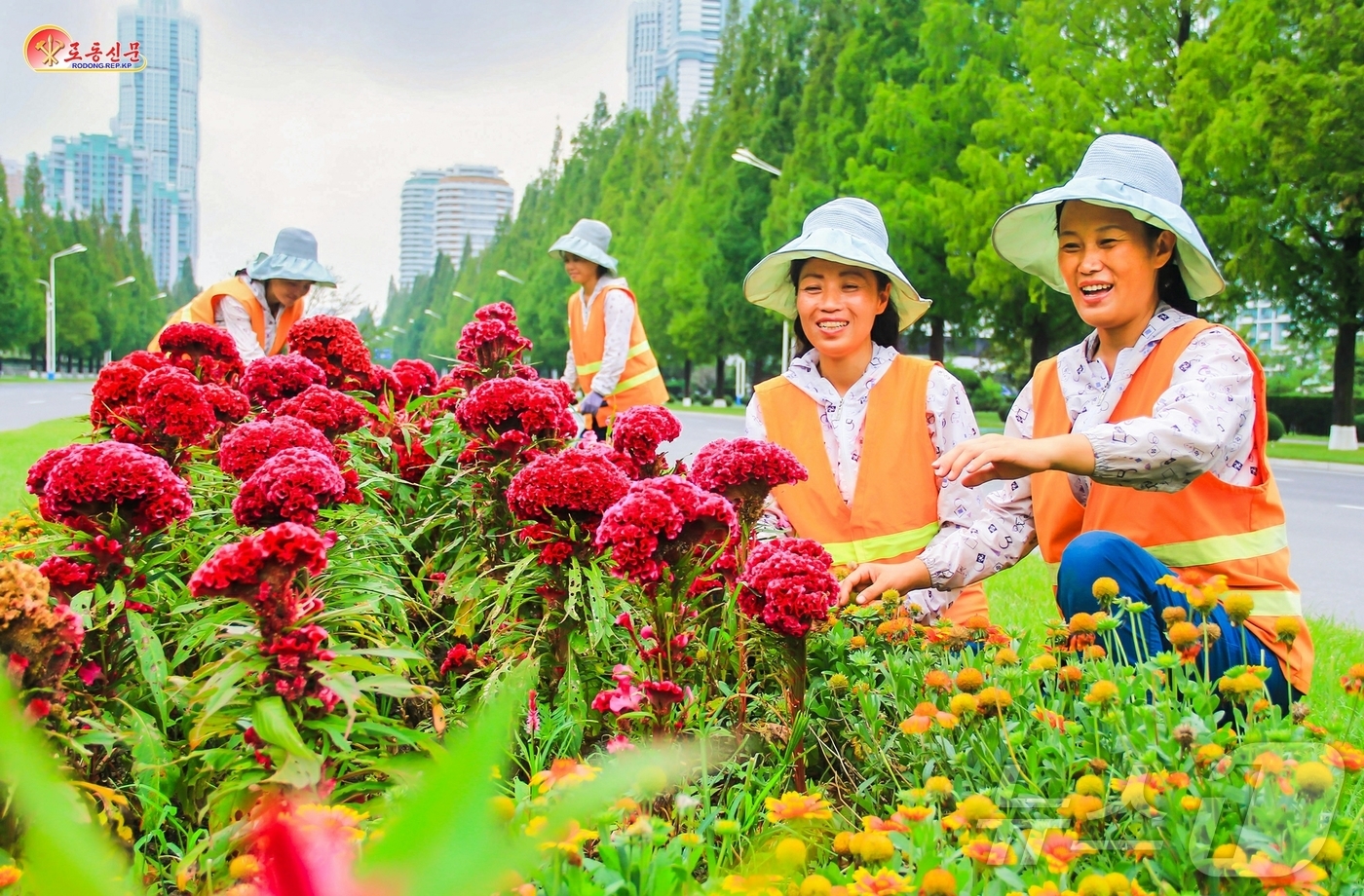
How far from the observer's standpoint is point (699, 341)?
112ft

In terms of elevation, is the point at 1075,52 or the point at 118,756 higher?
the point at 1075,52

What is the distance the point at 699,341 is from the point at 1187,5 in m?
17.9

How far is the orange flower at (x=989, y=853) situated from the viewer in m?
1.27

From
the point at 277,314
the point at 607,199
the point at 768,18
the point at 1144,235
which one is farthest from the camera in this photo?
the point at 607,199

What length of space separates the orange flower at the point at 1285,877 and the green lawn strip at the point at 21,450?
3446mm

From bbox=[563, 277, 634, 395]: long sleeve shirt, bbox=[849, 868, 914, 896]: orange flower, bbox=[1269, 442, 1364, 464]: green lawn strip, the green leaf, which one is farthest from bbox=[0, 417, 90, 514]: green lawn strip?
bbox=[1269, 442, 1364, 464]: green lawn strip

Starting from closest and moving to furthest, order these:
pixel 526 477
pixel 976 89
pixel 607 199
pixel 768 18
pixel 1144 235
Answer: pixel 526 477, pixel 1144 235, pixel 976 89, pixel 768 18, pixel 607 199

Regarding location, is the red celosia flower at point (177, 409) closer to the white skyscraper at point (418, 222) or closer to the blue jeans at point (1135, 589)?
the blue jeans at point (1135, 589)

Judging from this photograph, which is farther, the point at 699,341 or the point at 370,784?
the point at 699,341

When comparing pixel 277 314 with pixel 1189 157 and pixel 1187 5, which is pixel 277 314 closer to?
pixel 1189 157

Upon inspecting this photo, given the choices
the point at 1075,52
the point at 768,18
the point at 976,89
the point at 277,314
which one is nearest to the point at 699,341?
the point at 768,18

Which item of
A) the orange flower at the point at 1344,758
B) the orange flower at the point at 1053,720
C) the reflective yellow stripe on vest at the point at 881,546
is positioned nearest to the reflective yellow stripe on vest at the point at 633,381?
the reflective yellow stripe on vest at the point at 881,546

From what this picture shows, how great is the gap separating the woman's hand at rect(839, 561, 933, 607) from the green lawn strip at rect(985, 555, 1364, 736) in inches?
15.6

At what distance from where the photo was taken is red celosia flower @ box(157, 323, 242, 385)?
3596 mm
